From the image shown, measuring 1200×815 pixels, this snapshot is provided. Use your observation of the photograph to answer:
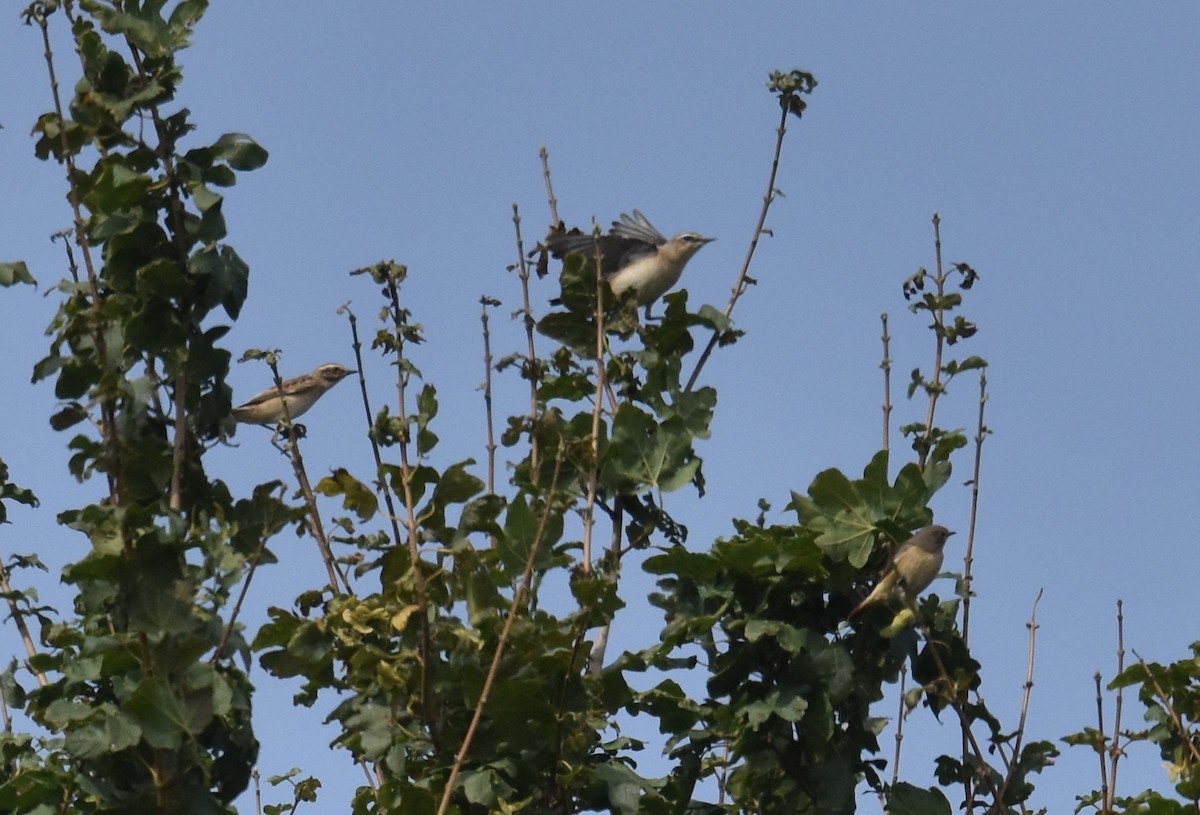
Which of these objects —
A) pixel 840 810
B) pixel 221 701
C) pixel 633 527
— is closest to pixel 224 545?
pixel 221 701

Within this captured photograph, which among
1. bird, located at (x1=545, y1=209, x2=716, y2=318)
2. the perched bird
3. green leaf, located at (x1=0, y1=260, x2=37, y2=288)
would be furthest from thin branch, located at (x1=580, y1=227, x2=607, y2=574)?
the perched bird

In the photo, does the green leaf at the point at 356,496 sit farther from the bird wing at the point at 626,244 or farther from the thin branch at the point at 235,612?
the bird wing at the point at 626,244

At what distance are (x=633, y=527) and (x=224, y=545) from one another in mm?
1815

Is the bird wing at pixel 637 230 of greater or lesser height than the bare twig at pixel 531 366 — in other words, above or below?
above

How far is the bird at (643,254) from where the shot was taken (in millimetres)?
9844

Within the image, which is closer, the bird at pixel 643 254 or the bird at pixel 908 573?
the bird at pixel 908 573

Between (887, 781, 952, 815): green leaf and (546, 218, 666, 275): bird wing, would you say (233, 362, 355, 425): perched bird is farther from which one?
(887, 781, 952, 815): green leaf

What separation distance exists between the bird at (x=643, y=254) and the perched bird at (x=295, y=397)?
2.55 metres

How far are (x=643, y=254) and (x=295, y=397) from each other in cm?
360

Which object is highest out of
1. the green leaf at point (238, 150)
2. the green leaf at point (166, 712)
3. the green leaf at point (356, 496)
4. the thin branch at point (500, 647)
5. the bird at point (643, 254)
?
the bird at point (643, 254)

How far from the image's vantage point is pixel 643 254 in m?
10.1

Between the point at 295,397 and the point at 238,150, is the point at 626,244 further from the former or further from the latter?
the point at 238,150

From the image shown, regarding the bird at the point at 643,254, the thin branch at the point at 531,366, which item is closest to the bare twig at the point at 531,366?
the thin branch at the point at 531,366

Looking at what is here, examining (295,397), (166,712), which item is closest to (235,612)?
(166,712)
